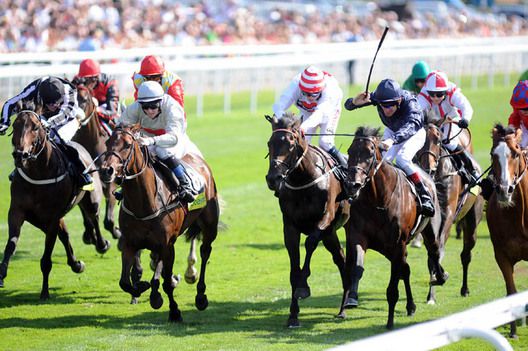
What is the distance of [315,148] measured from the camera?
8781mm

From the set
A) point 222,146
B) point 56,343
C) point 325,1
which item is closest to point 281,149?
point 56,343

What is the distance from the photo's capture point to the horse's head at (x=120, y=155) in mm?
7672

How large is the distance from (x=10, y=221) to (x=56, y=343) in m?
1.71

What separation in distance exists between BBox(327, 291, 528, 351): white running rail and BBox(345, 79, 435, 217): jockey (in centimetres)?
367

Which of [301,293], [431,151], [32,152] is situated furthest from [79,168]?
[431,151]

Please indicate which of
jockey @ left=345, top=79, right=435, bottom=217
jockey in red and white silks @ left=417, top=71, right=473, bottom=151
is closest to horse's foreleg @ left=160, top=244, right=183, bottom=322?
jockey @ left=345, top=79, right=435, bottom=217

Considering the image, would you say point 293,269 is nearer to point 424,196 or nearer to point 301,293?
point 301,293

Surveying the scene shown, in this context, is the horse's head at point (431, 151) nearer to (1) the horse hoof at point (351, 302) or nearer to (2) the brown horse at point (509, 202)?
(2) the brown horse at point (509, 202)

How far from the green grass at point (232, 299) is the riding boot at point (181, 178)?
1.07m

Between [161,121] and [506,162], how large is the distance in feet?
10.2

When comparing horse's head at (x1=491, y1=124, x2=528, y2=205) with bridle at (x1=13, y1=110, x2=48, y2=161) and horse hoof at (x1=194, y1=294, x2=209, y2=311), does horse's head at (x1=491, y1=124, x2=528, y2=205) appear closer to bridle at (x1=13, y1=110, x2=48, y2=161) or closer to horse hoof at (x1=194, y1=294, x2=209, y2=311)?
horse hoof at (x1=194, y1=294, x2=209, y2=311)

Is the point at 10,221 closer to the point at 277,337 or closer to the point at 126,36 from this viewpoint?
the point at 277,337

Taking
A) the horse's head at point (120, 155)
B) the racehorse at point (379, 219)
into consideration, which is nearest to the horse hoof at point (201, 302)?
the racehorse at point (379, 219)

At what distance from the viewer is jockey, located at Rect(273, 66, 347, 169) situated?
9.37 m
